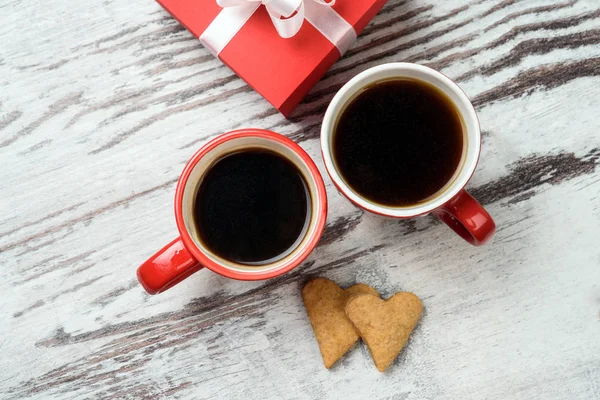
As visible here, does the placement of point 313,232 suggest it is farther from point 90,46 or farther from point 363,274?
point 90,46

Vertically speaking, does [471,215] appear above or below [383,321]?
above

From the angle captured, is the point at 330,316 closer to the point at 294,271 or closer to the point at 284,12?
the point at 294,271

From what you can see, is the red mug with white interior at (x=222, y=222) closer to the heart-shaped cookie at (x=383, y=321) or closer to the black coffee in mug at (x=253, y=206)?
the black coffee in mug at (x=253, y=206)

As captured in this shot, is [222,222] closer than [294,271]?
Yes

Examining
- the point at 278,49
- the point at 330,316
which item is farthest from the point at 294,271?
the point at 278,49

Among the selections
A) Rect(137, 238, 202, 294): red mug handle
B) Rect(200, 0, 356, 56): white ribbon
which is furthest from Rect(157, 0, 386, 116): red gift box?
Rect(137, 238, 202, 294): red mug handle

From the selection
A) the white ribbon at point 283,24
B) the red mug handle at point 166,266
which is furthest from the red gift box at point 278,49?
the red mug handle at point 166,266

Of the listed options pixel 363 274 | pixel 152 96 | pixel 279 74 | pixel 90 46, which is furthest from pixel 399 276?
pixel 90 46
